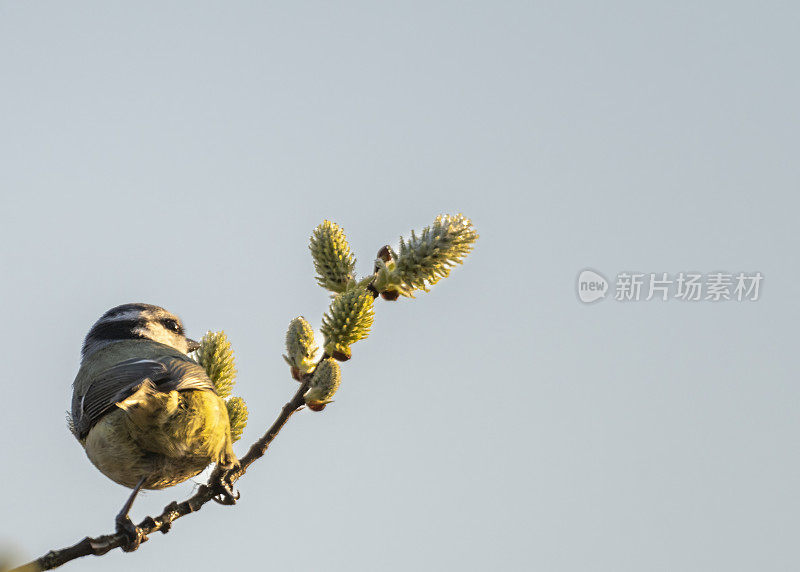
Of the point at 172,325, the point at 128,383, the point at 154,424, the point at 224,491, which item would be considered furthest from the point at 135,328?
the point at 224,491

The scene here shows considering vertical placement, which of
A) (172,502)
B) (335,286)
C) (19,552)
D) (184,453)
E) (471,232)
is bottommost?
(19,552)

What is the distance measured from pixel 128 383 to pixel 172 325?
1798mm

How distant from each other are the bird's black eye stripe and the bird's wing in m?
1.22

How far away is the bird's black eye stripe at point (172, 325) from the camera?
621cm

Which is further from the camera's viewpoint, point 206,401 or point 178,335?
point 178,335

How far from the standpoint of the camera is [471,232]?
3.26m

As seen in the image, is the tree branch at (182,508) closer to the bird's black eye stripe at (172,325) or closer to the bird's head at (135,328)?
the bird's head at (135,328)

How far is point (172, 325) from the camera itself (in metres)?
6.26

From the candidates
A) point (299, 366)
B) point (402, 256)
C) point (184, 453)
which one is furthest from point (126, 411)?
point (402, 256)

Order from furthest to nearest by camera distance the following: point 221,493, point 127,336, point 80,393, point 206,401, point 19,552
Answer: point 127,336 < point 80,393 < point 206,401 < point 221,493 < point 19,552

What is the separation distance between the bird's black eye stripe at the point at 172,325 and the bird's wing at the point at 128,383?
1.22m

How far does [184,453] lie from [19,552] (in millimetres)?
3040

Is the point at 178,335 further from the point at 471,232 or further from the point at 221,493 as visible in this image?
the point at 471,232

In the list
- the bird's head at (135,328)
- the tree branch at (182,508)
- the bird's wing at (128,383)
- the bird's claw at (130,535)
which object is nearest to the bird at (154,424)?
the bird's wing at (128,383)
